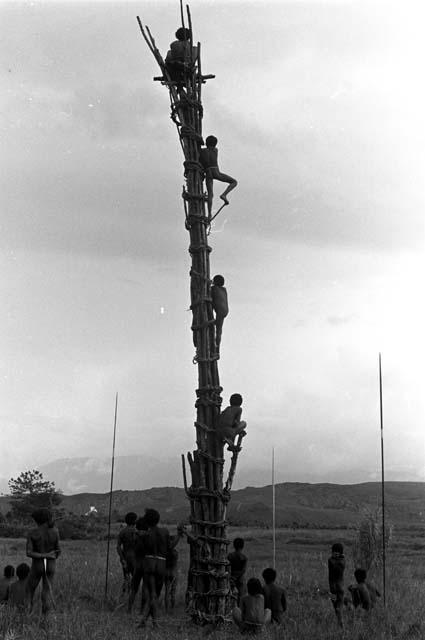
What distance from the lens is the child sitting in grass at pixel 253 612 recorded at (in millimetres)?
10078

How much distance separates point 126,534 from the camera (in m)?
12.8

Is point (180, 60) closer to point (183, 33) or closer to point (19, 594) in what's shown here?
point (183, 33)

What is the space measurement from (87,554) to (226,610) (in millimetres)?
13187

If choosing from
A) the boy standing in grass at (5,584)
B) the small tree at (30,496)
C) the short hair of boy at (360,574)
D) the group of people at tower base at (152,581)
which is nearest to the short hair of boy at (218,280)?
the group of people at tower base at (152,581)

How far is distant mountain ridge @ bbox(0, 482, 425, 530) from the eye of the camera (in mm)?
59156

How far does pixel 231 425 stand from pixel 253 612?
312 centimetres

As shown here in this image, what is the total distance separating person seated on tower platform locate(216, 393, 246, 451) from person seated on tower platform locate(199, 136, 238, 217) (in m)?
3.77

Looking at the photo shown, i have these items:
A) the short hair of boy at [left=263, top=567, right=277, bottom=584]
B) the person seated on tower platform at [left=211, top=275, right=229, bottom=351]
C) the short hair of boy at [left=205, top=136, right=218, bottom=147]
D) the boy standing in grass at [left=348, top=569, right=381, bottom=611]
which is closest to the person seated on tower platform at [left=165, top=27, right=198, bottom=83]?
the short hair of boy at [left=205, top=136, right=218, bottom=147]

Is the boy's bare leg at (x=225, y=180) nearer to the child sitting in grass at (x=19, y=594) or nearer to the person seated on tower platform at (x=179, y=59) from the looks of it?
the person seated on tower platform at (x=179, y=59)

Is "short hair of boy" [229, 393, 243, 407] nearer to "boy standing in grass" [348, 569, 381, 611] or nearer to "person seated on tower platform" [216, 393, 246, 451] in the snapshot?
"person seated on tower platform" [216, 393, 246, 451]

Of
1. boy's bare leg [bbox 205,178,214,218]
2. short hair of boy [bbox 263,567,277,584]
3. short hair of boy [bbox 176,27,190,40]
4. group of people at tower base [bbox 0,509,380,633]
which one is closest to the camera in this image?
group of people at tower base [bbox 0,509,380,633]

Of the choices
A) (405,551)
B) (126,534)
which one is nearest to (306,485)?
(405,551)

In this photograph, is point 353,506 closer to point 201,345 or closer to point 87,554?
point 87,554

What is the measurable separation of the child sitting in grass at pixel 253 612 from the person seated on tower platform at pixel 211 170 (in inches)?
264
